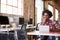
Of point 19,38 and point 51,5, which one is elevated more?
point 51,5

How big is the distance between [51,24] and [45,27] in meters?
0.18

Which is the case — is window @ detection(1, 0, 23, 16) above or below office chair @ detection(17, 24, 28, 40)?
above

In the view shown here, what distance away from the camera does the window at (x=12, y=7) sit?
575 cm

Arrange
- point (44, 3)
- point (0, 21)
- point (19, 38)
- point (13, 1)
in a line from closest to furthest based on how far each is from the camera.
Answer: point (19, 38)
point (0, 21)
point (13, 1)
point (44, 3)

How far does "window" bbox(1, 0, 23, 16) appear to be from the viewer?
226 inches

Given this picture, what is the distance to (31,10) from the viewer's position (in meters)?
7.87

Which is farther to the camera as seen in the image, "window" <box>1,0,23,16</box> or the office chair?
"window" <box>1,0,23,16</box>

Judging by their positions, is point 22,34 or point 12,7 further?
point 12,7

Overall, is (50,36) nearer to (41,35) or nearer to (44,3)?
(41,35)

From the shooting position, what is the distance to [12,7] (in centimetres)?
639

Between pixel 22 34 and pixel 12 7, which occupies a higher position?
pixel 12 7

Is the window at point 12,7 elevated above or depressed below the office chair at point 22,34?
above

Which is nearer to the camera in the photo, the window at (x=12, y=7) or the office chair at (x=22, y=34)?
the office chair at (x=22, y=34)

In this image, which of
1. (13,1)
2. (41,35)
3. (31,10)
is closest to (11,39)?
(41,35)
